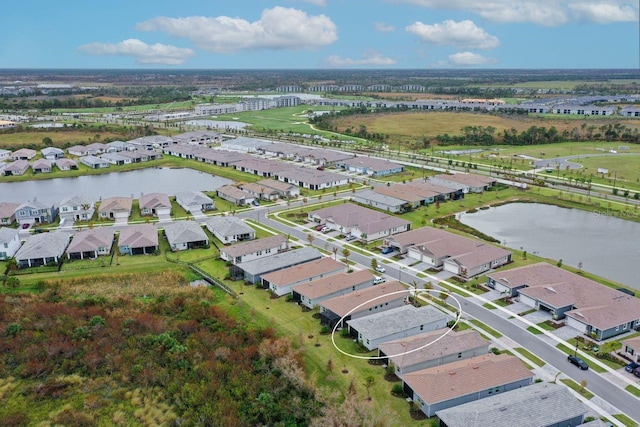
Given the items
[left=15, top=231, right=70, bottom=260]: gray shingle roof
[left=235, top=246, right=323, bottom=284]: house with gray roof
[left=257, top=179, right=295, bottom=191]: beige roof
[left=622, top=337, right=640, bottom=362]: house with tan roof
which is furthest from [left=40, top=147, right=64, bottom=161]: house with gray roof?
[left=622, top=337, right=640, bottom=362]: house with tan roof

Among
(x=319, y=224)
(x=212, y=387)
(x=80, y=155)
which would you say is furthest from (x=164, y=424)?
(x=80, y=155)

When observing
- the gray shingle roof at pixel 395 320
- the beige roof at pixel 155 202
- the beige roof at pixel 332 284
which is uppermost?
the beige roof at pixel 155 202

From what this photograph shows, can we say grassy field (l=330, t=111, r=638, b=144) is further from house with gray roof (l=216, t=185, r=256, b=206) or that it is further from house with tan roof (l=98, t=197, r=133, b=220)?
house with tan roof (l=98, t=197, r=133, b=220)

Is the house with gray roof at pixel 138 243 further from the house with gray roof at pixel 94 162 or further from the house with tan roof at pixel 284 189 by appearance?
the house with gray roof at pixel 94 162

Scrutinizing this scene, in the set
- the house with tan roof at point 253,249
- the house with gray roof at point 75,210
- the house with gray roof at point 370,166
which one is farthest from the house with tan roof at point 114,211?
the house with gray roof at point 370,166

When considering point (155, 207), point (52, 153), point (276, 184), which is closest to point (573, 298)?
point (276, 184)

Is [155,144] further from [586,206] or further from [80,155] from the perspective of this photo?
[586,206]
